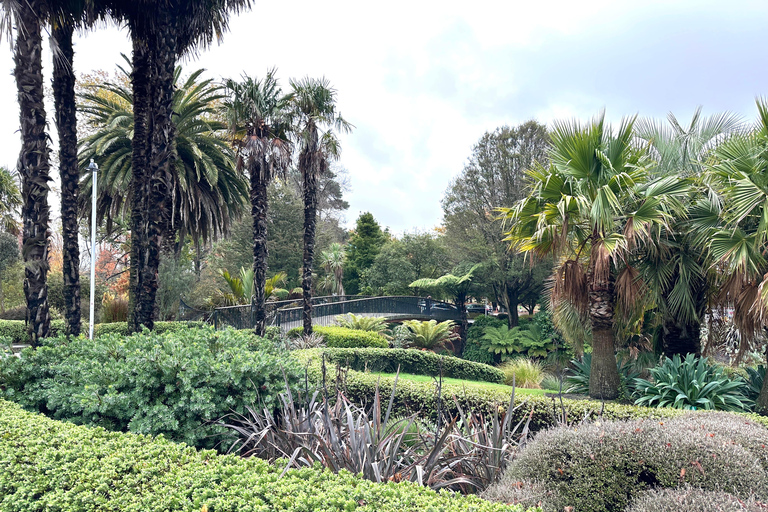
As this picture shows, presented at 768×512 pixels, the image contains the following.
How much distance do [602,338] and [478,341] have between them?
53.8 ft

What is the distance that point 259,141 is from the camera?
1355cm

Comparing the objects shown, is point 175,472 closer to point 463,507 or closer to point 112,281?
point 463,507

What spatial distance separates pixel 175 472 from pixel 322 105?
527 inches

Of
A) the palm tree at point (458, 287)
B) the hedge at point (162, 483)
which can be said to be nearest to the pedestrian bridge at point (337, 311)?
the palm tree at point (458, 287)

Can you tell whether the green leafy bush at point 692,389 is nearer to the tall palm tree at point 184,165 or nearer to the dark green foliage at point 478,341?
the tall palm tree at point 184,165

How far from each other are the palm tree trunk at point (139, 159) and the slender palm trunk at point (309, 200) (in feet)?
18.2

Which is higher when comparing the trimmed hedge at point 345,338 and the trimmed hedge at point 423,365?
the trimmed hedge at point 345,338

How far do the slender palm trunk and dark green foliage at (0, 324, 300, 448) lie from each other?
10035 mm

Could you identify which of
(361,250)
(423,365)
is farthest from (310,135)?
(361,250)

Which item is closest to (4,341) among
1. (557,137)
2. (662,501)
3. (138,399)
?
(138,399)

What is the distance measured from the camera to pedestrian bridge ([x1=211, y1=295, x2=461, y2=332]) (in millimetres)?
17406

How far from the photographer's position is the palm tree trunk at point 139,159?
28.2 feet

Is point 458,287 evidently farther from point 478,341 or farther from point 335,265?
point 335,265

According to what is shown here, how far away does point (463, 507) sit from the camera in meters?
2.29
